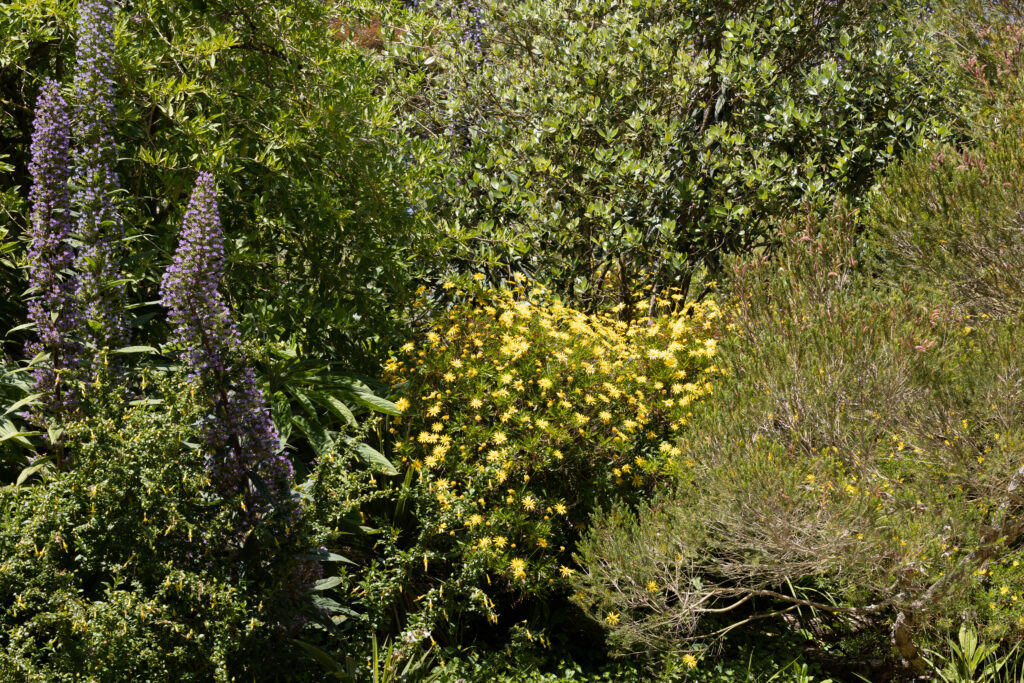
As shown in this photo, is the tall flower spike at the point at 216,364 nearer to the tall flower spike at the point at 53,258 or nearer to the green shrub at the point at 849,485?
the tall flower spike at the point at 53,258

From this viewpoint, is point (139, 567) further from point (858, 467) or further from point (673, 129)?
point (673, 129)

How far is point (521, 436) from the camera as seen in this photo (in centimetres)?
414

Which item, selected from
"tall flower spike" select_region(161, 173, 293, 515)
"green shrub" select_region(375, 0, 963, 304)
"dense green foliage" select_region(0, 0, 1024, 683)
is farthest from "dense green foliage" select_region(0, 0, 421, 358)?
"green shrub" select_region(375, 0, 963, 304)

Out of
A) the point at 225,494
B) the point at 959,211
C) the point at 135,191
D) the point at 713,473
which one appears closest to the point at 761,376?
the point at 713,473

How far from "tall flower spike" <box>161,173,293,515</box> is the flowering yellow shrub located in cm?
87

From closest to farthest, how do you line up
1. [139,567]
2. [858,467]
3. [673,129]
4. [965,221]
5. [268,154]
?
1. [139,567]
2. [858,467]
3. [268,154]
4. [965,221]
5. [673,129]

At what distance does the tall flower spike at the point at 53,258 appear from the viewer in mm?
3340

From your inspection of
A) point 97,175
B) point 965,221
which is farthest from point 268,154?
point 965,221

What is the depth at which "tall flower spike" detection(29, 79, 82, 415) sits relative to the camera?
3.34 metres

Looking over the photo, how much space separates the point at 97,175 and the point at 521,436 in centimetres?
215

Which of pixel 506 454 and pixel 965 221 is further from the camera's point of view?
pixel 965 221

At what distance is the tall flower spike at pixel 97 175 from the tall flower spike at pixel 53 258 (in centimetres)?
7

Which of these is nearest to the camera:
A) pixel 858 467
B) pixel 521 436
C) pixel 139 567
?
pixel 139 567

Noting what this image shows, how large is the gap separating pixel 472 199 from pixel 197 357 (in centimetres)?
361
